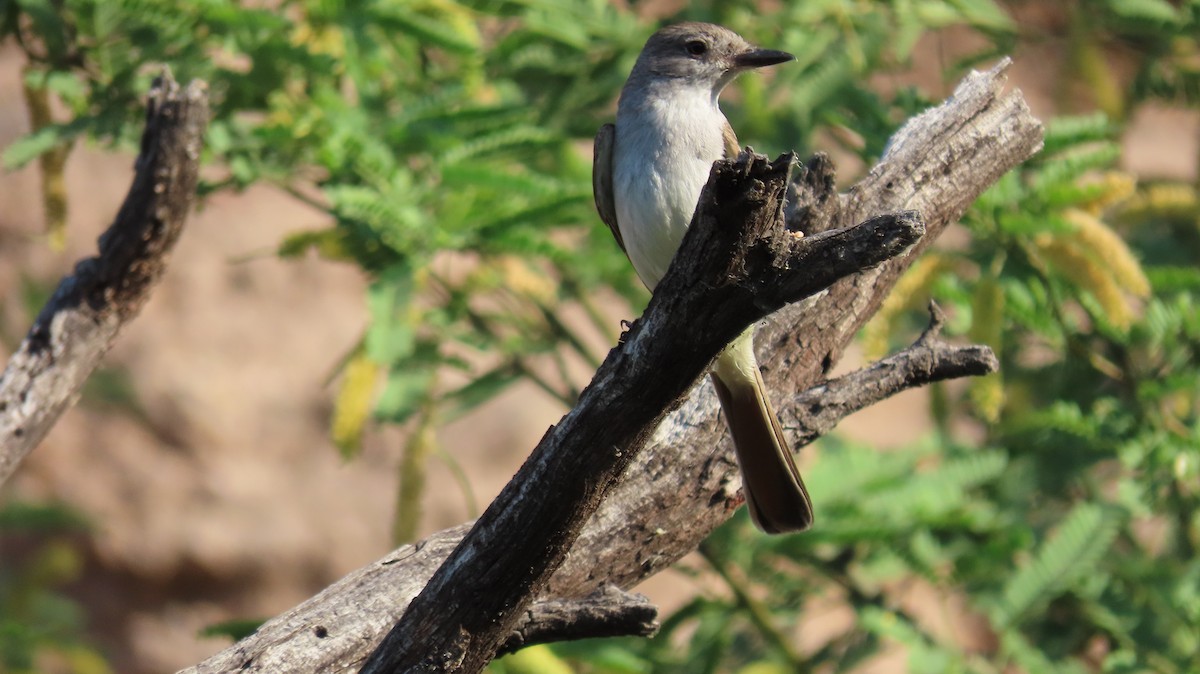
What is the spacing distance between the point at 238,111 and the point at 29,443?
1.56m

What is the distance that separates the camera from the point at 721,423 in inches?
122

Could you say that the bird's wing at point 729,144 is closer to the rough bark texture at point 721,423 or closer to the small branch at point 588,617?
the rough bark texture at point 721,423

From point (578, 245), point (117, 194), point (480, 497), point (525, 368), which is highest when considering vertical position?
point (117, 194)

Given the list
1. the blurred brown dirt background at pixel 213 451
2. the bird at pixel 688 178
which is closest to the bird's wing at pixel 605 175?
the bird at pixel 688 178

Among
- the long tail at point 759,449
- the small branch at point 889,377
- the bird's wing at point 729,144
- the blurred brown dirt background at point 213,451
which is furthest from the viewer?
the blurred brown dirt background at point 213,451

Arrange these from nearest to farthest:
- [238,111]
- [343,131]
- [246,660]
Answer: [246,660] → [343,131] → [238,111]

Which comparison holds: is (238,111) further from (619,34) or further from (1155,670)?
(1155,670)

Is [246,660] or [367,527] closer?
[246,660]

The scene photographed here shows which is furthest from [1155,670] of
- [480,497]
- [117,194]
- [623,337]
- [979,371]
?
[117,194]

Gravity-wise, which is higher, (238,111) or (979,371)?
(238,111)

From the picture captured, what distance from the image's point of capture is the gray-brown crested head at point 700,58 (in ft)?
12.1

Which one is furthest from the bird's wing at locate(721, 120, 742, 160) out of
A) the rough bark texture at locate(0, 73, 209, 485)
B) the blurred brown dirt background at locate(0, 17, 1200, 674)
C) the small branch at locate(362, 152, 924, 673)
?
the blurred brown dirt background at locate(0, 17, 1200, 674)

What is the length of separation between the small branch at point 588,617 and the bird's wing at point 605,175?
3.64 feet

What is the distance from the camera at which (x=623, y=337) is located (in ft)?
8.00
